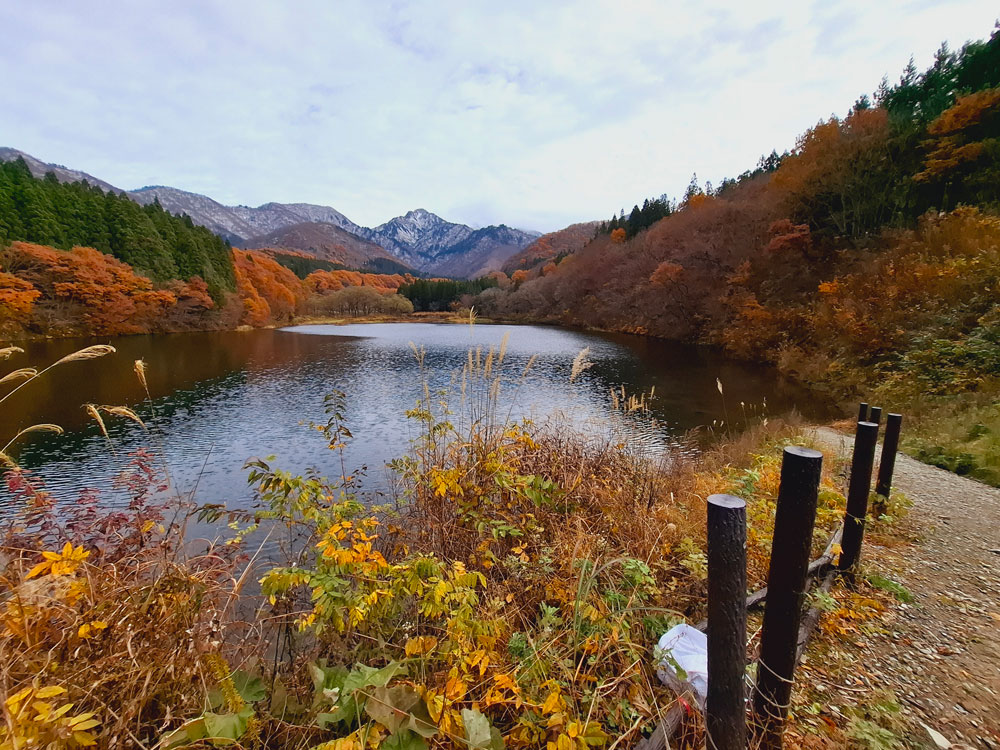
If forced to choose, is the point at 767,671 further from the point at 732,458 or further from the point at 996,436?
the point at 996,436

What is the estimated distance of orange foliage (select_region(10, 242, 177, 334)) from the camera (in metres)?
34.5

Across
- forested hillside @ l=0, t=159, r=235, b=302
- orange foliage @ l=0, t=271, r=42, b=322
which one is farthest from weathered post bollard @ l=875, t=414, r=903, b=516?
forested hillside @ l=0, t=159, r=235, b=302

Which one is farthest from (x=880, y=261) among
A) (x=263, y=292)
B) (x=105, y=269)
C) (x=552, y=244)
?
(x=552, y=244)

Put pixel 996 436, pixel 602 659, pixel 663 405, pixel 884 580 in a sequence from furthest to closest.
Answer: pixel 663 405
pixel 996 436
pixel 884 580
pixel 602 659

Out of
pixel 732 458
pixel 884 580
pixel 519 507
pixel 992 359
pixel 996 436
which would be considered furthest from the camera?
pixel 992 359

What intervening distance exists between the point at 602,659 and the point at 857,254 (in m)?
26.4

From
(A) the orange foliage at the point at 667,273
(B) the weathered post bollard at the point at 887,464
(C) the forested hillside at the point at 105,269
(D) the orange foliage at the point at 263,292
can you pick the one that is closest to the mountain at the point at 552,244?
(D) the orange foliage at the point at 263,292

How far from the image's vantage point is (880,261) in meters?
17.5

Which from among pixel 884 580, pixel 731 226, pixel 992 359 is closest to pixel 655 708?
pixel 884 580

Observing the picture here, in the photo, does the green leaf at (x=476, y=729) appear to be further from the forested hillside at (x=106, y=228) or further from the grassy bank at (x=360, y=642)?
the forested hillside at (x=106, y=228)

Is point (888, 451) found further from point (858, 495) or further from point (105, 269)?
point (105, 269)

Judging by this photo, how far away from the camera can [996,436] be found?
255 inches

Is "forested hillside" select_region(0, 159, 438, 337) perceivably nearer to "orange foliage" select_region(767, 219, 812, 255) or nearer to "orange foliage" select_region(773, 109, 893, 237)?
"orange foliage" select_region(767, 219, 812, 255)

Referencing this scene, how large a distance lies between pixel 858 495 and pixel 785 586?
2.08 metres
